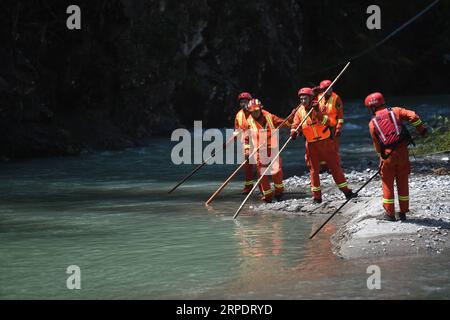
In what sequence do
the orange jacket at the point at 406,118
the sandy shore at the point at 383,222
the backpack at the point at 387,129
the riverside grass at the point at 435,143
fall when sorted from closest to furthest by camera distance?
1. the sandy shore at the point at 383,222
2. the orange jacket at the point at 406,118
3. the backpack at the point at 387,129
4. the riverside grass at the point at 435,143

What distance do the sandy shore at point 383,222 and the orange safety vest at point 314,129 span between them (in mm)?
1069

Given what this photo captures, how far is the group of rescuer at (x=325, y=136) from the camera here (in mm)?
10461

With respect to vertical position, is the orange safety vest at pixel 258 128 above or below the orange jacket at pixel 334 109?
below

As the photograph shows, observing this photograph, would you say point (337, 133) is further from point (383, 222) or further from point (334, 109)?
point (383, 222)

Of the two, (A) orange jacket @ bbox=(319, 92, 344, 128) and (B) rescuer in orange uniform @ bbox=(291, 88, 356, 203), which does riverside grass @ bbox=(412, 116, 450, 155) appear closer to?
(A) orange jacket @ bbox=(319, 92, 344, 128)

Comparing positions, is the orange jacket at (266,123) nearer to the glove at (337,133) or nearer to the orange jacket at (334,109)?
the orange jacket at (334,109)

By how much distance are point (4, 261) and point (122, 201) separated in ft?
17.9

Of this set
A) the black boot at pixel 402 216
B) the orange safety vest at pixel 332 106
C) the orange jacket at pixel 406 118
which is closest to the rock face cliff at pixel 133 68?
the orange safety vest at pixel 332 106

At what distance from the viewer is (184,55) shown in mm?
33594

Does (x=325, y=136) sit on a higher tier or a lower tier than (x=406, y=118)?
lower

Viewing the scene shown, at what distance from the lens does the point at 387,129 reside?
10.5m

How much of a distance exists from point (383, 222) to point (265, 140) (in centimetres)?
443

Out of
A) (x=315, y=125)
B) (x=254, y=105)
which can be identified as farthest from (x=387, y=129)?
(x=254, y=105)
